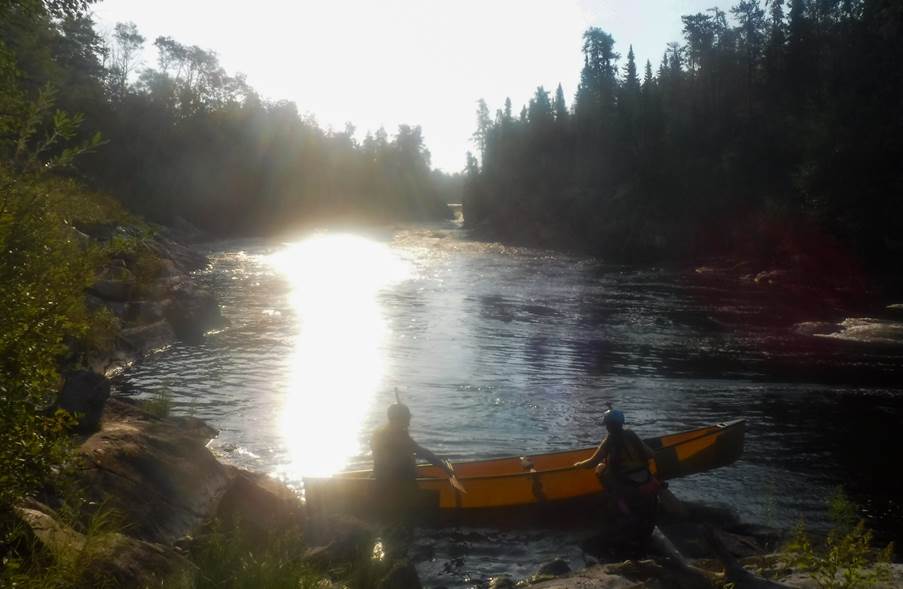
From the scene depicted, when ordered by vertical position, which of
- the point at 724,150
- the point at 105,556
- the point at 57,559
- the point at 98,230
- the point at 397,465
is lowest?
the point at 397,465

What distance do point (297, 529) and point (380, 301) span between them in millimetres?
22888

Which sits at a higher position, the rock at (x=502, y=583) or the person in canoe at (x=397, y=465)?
the person in canoe at (x=397, y=465)

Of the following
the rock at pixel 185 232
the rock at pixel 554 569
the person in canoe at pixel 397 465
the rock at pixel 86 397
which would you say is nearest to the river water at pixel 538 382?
the rock at pixel 554 569

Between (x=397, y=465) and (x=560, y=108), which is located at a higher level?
(x=560, y=108)

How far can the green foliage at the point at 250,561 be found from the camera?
516 centimetres

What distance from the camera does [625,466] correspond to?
322 inches

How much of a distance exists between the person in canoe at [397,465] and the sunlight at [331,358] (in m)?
2.75

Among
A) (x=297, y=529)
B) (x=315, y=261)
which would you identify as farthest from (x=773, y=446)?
(x=315, y=261)

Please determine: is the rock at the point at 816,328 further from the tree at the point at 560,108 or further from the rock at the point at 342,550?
the tree at the point at 560,108

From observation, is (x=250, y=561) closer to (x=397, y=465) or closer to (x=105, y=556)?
(x=105, y=556)

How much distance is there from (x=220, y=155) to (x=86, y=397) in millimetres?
76086

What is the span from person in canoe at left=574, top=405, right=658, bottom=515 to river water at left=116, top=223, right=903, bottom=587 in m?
1.21

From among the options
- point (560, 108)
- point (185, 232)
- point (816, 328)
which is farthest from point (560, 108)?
point (816, 328)

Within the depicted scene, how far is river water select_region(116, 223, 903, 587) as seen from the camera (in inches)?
442
